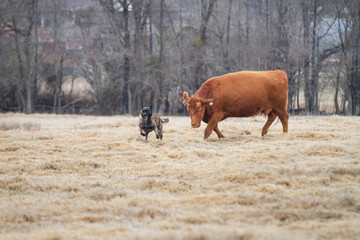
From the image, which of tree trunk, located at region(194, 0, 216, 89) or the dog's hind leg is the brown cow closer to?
the dog's hind leg

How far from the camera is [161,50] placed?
99.5ft

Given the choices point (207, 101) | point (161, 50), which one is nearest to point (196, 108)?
point (207, 101)

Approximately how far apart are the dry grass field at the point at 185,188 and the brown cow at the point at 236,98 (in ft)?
2.41

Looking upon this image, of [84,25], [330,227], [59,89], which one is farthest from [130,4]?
[330,227]

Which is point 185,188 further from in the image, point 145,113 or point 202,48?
point 202,48

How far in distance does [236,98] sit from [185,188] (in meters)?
4.93

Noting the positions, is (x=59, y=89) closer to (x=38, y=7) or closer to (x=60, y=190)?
(x=38, y=7)

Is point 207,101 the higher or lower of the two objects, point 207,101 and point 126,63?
the lower

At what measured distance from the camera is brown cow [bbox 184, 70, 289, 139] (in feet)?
37.4

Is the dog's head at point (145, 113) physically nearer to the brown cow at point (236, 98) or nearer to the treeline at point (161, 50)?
the brown cow at point (236, 98)

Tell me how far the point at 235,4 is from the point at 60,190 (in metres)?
23.2

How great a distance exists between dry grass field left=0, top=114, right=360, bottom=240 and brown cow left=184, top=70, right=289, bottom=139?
73 centimetres

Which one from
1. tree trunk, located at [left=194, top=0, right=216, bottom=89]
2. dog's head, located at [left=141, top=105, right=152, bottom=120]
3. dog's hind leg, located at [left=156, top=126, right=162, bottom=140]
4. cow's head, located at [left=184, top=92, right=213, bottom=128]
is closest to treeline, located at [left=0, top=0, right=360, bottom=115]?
tree trunk, located at [left=194, top=0, right=216, bottom=89]

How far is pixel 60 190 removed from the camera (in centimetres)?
741
